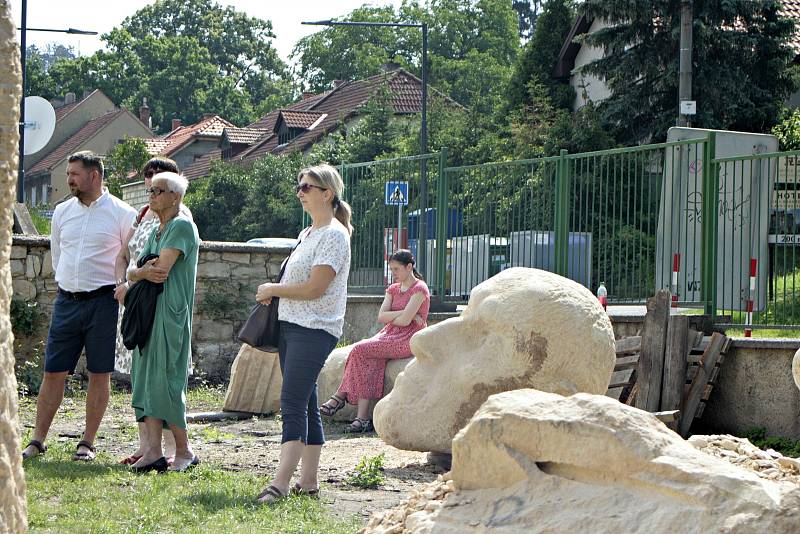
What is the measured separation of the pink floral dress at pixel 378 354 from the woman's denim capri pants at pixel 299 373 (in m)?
3.47

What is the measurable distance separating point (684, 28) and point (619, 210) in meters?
10.8

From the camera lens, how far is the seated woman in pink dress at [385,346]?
952 centimetres

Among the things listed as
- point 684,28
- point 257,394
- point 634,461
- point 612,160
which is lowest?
point 257,394

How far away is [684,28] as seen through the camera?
19938 millimetres

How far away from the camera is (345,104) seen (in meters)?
47.1

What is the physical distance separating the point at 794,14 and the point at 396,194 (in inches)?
740

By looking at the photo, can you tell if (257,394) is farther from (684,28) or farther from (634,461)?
(684,28)

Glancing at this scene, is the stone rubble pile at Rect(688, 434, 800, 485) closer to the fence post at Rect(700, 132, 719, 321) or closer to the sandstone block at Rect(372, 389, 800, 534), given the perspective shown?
the sandstone block at Rect(372, 389, 800, 534)

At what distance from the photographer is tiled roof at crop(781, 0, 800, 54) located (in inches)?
1014

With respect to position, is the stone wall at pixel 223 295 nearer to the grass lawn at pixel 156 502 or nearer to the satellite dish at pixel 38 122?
the satellite dish at pixel 38 122

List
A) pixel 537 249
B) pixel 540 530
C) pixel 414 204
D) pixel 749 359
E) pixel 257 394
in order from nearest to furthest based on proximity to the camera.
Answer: pixel 540 530 → pixel 749 359 → pixel 257 394 → pixel 537 249 → pixel 414 204

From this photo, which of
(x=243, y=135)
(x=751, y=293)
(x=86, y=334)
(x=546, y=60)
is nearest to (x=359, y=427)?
(x=86, y=334)

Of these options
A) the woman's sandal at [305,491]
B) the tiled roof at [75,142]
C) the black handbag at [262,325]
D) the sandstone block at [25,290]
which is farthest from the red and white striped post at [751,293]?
the tiled roof at [75,142]

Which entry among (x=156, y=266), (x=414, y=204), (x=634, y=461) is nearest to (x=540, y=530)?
(x=634, y=461)
